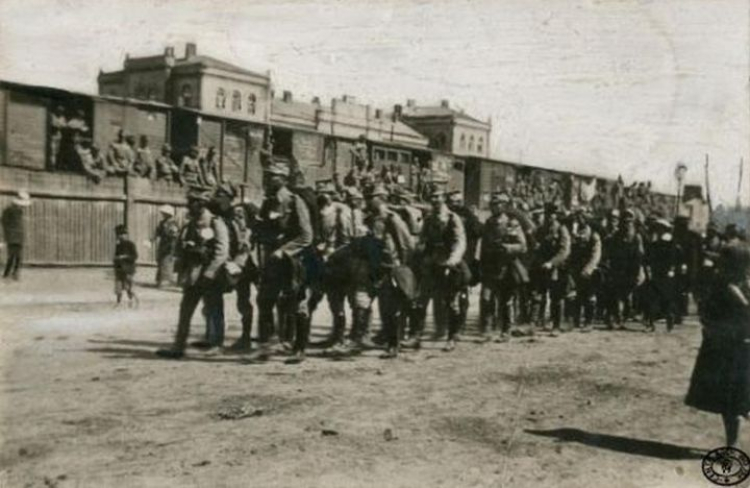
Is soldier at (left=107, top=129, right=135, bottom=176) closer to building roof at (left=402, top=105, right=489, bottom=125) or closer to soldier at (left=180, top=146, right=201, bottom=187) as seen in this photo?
soldier at (left=180, top=146, right=201, bottom=187)

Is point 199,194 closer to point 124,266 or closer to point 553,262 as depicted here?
point 124,266

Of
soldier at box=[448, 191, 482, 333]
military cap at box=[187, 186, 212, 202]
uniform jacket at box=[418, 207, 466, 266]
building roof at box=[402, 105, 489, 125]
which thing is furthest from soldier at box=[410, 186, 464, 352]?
building roof at box=[402, 105, 489, 125]

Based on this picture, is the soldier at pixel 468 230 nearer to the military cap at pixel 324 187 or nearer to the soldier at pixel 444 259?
the soldier at pixel 444 259

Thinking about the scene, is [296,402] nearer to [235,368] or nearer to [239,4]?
[235,368]

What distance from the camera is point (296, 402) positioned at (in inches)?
265

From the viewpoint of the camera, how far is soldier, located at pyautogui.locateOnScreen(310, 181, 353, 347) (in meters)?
9.47

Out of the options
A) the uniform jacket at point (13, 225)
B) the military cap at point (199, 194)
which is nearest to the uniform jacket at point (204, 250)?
the military cap at point (199, 194)

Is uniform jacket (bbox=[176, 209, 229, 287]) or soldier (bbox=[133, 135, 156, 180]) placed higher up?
soldier (bbox=[133, 135, 156, 180])

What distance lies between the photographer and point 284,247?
8.43 m

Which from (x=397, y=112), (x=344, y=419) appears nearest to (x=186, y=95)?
(x=344, y=419)

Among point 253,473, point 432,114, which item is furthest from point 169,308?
point 432,114

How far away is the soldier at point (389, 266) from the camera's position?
9.32 meters

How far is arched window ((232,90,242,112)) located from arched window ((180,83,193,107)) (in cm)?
193

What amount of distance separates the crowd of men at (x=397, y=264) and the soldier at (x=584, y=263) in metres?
0.02
